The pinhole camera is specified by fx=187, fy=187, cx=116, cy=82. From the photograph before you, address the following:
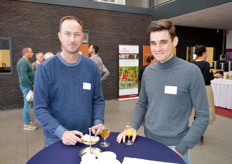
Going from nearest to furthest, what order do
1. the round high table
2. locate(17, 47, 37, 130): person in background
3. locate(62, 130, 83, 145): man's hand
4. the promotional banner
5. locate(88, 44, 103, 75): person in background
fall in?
the round high table → locate(62, 130, 83, 145): man's hand → locate(17, 47, 37, 130): person in background → locate(88, 44, 103, 75): person in background → the promotional banner

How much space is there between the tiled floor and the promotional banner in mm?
2003

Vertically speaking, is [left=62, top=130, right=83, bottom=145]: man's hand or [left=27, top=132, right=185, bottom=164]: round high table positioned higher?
[left=62, top=130, right=83, bottom=145]: man's hand

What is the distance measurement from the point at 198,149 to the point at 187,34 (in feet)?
23.2

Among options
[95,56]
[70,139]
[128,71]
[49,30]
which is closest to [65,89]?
[70,139]

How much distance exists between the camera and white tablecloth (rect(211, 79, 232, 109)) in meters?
5.26

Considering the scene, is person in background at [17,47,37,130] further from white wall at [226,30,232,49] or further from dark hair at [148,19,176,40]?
white wall at [226,30,232,49]

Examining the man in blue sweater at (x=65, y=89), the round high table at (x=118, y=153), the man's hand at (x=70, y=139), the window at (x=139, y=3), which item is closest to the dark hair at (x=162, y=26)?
the man in blue sweater at (x=65, y=89)

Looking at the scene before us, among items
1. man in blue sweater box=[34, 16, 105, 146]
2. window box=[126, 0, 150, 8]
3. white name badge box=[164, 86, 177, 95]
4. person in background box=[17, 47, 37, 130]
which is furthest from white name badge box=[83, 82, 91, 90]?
window box=[126, 0, 150, 8]

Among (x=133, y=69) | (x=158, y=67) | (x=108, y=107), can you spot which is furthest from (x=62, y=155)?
(x=133, y=69)

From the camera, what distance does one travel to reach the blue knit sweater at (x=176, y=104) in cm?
131

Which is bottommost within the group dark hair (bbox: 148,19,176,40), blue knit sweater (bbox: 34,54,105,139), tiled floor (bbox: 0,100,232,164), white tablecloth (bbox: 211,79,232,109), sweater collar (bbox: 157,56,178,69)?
tiled floor (bbox: 0,100,232,164)

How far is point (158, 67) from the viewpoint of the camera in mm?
1492

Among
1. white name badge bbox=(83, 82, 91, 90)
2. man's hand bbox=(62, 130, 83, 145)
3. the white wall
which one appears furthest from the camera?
the white wall

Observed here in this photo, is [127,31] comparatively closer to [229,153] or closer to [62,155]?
[229,153]
